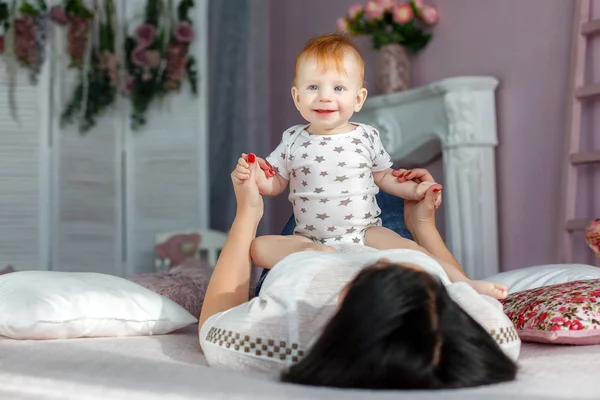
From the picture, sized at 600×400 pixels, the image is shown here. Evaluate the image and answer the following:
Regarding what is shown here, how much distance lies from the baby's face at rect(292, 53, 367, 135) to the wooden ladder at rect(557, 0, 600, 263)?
147cm

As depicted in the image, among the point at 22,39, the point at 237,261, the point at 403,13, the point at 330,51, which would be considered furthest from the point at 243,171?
the point at 22,39

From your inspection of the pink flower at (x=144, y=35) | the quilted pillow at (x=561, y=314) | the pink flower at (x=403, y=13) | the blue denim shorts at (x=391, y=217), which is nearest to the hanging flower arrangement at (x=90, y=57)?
the pink flower at (x=144, y=35)

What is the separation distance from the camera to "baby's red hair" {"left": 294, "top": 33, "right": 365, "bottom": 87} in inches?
63.0

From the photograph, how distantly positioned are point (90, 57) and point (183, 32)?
485mm

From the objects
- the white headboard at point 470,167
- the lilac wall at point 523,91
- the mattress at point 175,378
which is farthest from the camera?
the white headboard at point 470,167

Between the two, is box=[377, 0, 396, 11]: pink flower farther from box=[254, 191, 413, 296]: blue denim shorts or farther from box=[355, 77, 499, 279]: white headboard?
box=[254, 191, 413, 296]: blue denim shorts

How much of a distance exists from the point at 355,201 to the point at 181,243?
260cm

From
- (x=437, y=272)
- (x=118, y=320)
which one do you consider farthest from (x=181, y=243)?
(x=437, y=272)

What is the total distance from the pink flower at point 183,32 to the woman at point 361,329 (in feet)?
10.2

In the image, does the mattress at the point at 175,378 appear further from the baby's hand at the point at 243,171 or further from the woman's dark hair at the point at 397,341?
the baby's hand at the point at 243,171

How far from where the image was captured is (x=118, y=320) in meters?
1.74

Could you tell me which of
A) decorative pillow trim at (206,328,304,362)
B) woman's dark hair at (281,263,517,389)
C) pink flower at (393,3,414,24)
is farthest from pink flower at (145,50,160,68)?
woman's dark hair at (281,263,517,389)

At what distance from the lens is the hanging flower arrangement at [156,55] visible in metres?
4.25

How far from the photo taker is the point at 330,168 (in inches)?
65.6
